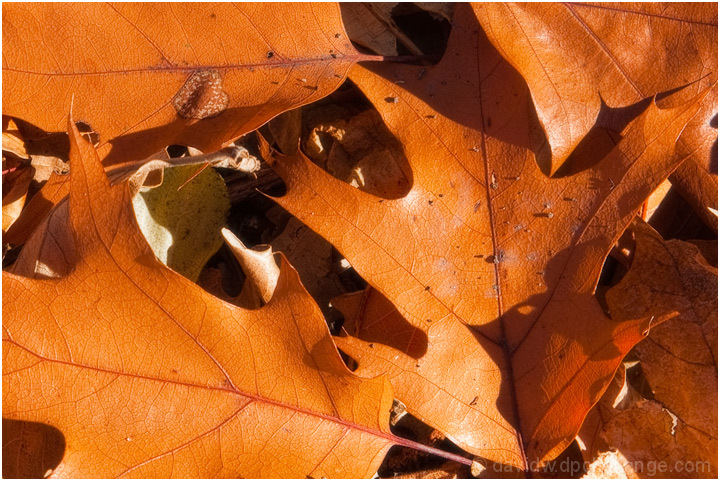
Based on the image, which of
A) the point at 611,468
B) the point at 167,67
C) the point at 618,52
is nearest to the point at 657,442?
the point at 611,468

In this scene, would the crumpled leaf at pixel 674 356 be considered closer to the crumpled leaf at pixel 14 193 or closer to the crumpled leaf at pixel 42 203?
the crumpled leaf at pixel 42 203

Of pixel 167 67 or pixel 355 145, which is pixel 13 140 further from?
pixel 355 145

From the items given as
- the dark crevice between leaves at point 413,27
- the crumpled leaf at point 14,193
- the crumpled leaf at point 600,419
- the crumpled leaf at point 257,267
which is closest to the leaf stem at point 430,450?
the crumpled leaf at point 600,419

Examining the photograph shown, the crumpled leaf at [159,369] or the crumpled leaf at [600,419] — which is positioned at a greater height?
the crumpled leaf at [159,369]

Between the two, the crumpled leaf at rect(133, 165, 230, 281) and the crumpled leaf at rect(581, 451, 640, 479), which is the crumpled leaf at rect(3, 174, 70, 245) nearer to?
the crumpled leaf at rect(133, 165, 230, 281)

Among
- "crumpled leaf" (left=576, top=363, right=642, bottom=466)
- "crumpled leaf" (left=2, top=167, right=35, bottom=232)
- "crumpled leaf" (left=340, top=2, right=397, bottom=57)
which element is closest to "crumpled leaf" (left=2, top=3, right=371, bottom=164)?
"crumpled leaf" (left=340, top=2, right=397, bottom=57)

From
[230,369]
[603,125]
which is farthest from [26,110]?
[603,125]

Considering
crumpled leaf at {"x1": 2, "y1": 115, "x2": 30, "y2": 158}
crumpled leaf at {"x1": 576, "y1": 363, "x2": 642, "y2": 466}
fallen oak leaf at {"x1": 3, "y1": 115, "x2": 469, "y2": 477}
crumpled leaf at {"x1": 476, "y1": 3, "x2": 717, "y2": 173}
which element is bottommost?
crumpled leaf at {"x1": 576, "y1": 363, "x2": 642, "y2": 466}
